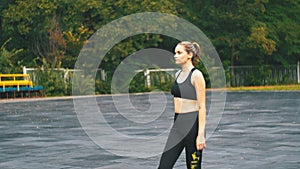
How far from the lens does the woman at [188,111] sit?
7.03 m

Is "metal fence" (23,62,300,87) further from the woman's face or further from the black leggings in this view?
the woman's face

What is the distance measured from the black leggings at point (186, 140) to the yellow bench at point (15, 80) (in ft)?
81.7

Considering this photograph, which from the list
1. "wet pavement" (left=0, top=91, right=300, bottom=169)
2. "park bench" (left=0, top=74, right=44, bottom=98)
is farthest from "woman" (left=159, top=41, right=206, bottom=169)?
"park bench" (left=0, top=74, right=44, bottom=98)

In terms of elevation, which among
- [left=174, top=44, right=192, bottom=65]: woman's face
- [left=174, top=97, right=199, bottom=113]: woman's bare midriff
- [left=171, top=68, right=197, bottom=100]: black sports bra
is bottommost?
[left=174, top=97, right=199, bottom=113]: woman's bare midriff

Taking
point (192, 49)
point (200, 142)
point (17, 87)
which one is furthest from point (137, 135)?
point (17, 87)

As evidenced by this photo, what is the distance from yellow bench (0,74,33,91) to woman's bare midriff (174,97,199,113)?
982 inches

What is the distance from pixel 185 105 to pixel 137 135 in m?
7.51

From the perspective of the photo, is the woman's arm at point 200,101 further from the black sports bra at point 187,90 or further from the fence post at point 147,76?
the fence post at point 147,76

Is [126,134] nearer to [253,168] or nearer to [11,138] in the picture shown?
[11,138]

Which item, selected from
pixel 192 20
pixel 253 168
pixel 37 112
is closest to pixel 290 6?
pixel 192 20

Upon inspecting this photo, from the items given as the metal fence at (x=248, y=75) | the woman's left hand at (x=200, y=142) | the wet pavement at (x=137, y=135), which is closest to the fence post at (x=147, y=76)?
the metal fence at (x=248, y=75)

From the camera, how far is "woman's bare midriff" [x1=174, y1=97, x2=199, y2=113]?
7130 mm

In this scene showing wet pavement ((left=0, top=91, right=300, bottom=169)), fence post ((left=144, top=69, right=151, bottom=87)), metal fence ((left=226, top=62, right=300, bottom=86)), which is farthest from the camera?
metal fence ((left=226, top=62, right=300, bottom=86))

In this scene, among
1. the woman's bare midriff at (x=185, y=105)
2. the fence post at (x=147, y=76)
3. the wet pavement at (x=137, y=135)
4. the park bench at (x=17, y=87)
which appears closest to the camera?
the woman's bare midriff at (x=185, y=105)
